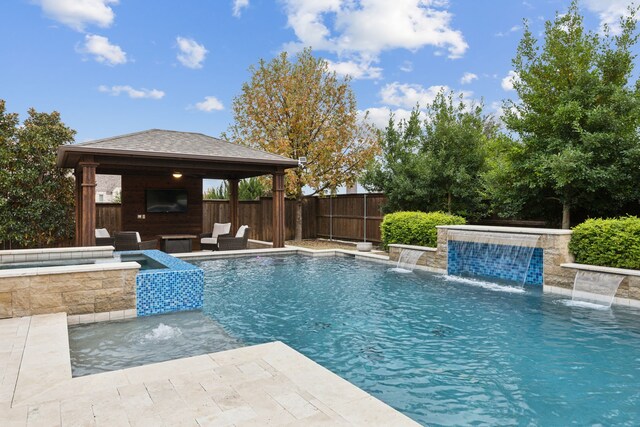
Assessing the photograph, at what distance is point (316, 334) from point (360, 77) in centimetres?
1430

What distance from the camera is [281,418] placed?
8.21 ft

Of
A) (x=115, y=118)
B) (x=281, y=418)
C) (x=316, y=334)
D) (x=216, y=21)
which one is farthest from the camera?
(x=115, y=118)

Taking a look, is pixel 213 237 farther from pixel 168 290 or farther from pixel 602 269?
pixel 602 269

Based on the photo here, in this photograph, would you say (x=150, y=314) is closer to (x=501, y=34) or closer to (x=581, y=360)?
(x=581, y=360)

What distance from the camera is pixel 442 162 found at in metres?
12.0

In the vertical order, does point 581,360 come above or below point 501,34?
below

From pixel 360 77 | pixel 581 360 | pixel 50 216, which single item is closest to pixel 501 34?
pixel 360 77

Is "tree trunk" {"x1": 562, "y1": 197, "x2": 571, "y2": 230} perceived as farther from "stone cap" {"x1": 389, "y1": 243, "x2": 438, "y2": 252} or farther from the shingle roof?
the shingle roof

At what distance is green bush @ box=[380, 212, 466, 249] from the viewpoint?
33.2 feet

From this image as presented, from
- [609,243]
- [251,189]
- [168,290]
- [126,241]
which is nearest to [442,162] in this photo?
[609,243]

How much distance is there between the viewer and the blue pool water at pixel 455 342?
3.17 metres

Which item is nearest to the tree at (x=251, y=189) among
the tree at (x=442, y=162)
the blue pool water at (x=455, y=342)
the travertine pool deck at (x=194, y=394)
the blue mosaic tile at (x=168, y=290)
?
the tree at (x=442, y=162)

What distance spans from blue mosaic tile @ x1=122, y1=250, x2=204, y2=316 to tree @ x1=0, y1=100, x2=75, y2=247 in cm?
831

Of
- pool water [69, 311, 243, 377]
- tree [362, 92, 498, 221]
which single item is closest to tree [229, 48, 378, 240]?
tree [362, 92, 498, 221]
